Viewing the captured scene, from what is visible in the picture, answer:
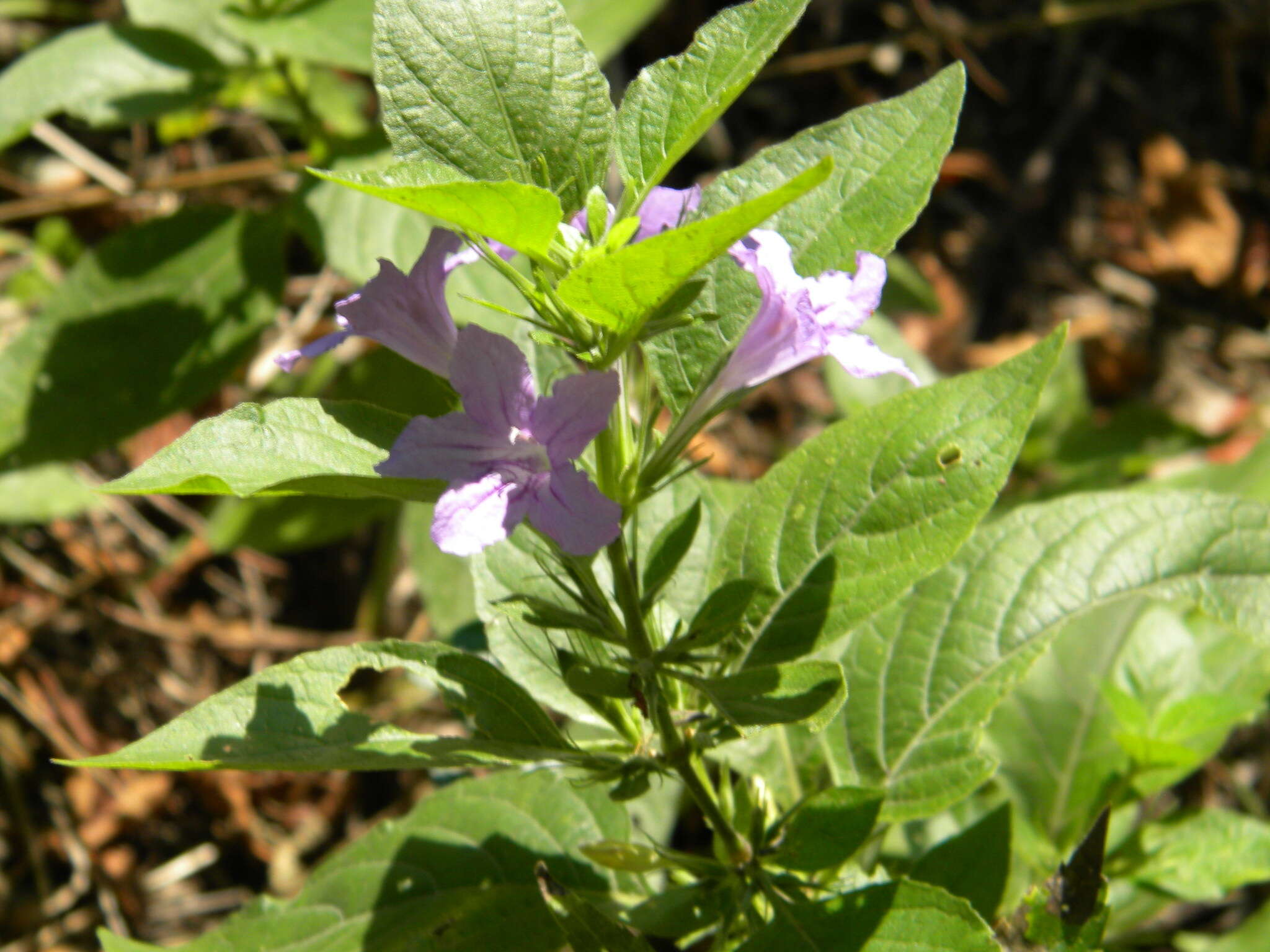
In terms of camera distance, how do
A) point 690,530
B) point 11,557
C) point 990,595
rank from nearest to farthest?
point 690,530
point 990,595
point 11,557

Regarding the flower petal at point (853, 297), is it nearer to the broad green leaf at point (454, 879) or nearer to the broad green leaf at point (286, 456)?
the broad green leaf at point (286, 456)

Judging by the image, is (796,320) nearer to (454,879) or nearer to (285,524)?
(454,879)

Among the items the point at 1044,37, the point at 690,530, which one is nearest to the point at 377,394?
the point at 690,530

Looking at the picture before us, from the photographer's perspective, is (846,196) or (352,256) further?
(352,256)

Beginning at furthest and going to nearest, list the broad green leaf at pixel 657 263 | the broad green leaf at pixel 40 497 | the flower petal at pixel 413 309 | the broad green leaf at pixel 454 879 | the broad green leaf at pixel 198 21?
the broad green leaf at pixel 40 497, the broad green leaf at pixel 198 21, the broad green leaf at pixel 454 879, the flower petal at pixel 413 309, the broad green leaf at pixel 657 263

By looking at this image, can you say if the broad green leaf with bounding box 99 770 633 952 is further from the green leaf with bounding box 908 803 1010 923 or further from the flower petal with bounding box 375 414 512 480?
the flower petal with bounding box 375 414 512 480

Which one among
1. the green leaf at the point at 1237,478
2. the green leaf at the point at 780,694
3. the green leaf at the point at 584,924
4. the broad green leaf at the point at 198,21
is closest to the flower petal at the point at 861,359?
the green leaf at the point at 780,694

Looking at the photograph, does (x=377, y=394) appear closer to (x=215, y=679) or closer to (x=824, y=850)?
(x=215, y=679)
